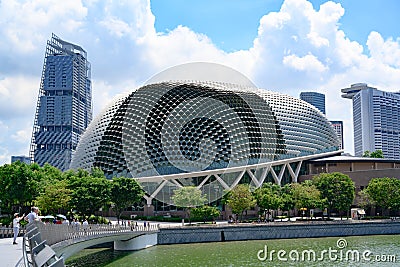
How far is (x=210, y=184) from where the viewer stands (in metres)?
83.6

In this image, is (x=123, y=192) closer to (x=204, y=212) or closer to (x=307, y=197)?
(x=204, y=212)

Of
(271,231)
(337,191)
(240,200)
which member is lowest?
(271,231)

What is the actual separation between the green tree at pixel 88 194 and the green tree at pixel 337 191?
30.7 meters

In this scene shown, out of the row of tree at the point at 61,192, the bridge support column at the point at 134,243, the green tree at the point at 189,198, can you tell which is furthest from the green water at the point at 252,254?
the green tree at the point at 189,198

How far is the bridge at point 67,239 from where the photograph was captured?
30.5ft

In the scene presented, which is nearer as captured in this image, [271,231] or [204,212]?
[271,231]

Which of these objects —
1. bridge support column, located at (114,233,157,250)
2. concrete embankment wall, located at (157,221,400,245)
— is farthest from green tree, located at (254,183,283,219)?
bridge support column, located at (114,233,157,250)

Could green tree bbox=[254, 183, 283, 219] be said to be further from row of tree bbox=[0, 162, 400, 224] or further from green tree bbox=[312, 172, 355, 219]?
green tree bbox=[312, 172, 355, 219]

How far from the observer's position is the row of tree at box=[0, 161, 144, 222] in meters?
55.2

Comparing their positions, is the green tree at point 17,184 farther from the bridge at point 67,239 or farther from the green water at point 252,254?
the bridge at point 67,239

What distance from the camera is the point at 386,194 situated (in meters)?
68.6

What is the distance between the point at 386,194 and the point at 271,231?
20766 millimetres

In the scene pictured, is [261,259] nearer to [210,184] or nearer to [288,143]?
[210,184]

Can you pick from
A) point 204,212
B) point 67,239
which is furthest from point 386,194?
point 67,239
